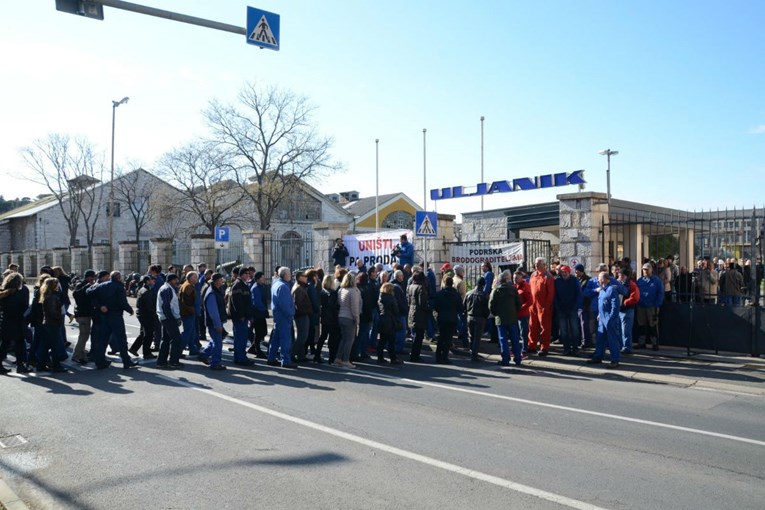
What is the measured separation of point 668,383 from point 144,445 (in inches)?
301

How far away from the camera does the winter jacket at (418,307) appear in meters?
11.8

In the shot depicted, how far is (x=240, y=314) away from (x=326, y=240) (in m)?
9.47

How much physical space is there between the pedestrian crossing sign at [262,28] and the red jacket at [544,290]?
672cm

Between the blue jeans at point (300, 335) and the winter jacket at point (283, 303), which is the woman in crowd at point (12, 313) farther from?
the blue jeans at point (300, 335)

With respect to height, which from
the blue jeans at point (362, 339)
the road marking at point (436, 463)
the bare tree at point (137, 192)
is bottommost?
the road marking at point (436, 463)

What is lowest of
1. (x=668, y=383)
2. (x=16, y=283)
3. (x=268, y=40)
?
(x=668, y=383)

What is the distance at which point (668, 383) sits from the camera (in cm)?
966

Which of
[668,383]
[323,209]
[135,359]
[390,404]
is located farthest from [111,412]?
[323,209]

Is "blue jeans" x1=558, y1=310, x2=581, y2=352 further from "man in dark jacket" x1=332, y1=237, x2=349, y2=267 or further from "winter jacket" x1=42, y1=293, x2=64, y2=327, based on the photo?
"winter jacket" x1=42, y1=293, x2=64, y2=327

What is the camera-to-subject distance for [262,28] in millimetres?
8430

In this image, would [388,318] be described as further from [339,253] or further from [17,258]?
[17,258]

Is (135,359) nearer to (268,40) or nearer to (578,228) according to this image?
(268,40)

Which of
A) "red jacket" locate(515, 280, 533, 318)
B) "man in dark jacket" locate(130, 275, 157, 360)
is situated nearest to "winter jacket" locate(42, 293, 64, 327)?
"man in dark jacket" locate(130, 275, 157, 360)

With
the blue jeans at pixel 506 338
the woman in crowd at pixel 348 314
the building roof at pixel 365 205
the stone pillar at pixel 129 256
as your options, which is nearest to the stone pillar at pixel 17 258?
the stone pillar at pixel 129 256
